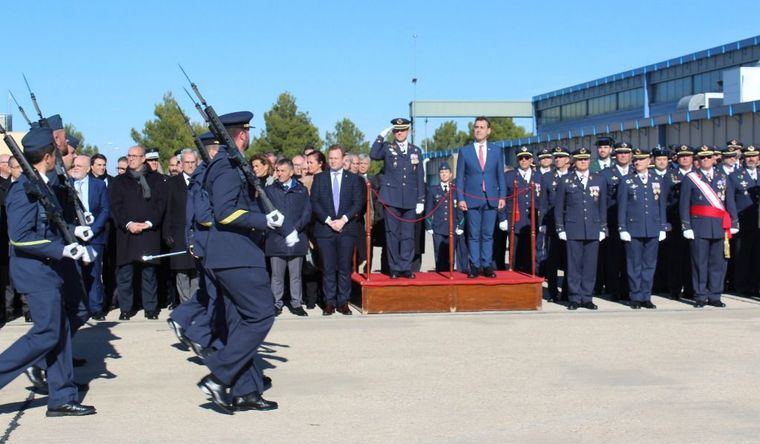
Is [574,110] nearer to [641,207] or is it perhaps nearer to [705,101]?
[705,101]

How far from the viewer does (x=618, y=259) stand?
12312 mm

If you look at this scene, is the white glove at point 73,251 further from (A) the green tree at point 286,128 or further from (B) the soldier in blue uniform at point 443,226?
(A) the green tree at point 286,128

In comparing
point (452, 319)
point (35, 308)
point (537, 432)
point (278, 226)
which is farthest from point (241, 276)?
point (452, 319)

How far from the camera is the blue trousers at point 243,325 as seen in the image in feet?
20.7

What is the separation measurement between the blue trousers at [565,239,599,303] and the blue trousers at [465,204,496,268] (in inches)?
36.1

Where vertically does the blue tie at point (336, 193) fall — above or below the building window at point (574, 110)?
below

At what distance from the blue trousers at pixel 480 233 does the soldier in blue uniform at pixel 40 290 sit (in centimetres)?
571

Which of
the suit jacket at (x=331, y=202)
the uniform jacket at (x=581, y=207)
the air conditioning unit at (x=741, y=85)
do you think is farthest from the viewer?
the air conditioning unit at (x=741, y=85)

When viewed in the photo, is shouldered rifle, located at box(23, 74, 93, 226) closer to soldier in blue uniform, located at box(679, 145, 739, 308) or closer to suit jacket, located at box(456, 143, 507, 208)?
suit jacket, located at box(456, 143, 507, 208)

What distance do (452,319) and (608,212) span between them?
2817mm

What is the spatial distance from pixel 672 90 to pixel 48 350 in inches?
1887

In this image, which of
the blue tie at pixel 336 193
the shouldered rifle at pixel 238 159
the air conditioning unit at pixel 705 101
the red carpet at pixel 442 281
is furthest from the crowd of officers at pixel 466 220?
the air conditioning unit at pixel 705 101

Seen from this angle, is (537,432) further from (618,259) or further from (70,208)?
(618,259)

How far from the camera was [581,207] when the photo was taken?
11.4m
